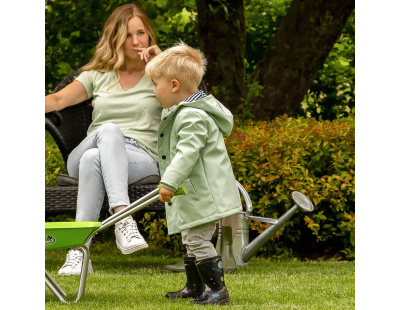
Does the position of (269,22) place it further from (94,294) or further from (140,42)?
(94,294)

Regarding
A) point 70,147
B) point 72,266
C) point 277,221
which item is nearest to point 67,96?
point 70,147

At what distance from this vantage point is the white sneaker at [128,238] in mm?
2951

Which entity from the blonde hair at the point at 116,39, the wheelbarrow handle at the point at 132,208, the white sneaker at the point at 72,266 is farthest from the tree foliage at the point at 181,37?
the wheelbarrow handle at the point at 132,208

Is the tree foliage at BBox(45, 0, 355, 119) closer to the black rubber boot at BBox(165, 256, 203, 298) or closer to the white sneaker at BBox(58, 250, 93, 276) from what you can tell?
the white sneaker at BBox(58, 250, 93, 276)

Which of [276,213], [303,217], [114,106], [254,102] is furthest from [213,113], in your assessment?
[254,102]

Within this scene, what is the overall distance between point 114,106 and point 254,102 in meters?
2.24

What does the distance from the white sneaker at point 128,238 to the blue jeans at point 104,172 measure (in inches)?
5.0

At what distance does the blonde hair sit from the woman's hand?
0.12 meters

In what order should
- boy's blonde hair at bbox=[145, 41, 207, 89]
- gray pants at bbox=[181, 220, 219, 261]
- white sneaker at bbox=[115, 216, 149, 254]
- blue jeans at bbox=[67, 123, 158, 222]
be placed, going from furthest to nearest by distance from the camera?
1. blue jeans at bbox=[67, 123, 158, 222]
2. white sneaker at bbox=[115, 216, 149, 254]
3. boy's blonde hair at bbox=[145, 41, 207, 89]
4. gray pants at bbox=[181, 220, 219, 261]

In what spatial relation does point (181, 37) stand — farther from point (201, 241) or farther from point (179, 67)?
point (201, 241)

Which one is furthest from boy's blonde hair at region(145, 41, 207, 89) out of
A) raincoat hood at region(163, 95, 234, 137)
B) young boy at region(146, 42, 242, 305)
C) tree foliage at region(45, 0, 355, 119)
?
tree foliage at region(45, 0, 355, 119)

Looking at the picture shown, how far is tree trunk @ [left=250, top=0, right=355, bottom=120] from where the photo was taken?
5.52 meters

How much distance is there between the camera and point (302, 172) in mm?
4184

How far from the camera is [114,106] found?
3.70 meters
